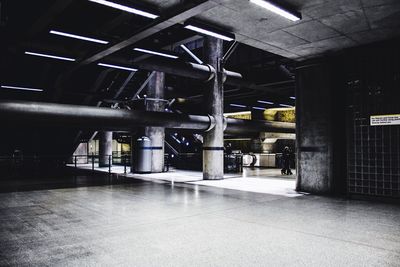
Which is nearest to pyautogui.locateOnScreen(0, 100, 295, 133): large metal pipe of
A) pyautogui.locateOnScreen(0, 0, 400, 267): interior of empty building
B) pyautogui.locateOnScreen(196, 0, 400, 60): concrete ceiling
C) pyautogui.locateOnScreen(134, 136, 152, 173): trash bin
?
pyautogui.locateOnScreen(0, 0, 400, 267): interior of empty building

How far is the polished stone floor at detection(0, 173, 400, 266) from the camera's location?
384 centimetres

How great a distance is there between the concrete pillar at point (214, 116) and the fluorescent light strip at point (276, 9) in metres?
7.98

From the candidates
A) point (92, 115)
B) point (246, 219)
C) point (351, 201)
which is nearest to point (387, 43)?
point (351, 201)

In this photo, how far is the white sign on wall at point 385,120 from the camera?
25.9ft

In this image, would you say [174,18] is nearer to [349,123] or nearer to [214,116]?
[349,123]

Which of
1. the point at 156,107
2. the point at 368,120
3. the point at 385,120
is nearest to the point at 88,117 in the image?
the point at 156,107

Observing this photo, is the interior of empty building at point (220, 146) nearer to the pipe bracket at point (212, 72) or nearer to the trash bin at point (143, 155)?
the pipe bracket at point (212, 72)

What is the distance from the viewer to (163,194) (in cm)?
937

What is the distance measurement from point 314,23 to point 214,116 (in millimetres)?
7762

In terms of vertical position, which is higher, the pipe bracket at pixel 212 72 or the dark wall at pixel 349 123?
the pipe bracket at pixel 212 72

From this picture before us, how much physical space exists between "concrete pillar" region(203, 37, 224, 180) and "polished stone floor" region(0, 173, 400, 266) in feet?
17.8

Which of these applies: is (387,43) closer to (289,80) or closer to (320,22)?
(320,22)

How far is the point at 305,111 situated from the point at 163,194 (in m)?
5.43

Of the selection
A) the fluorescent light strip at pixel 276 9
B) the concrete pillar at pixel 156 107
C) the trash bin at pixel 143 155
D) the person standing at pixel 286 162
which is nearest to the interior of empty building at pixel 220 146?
the fluorescent light strip at pixel 276 9
